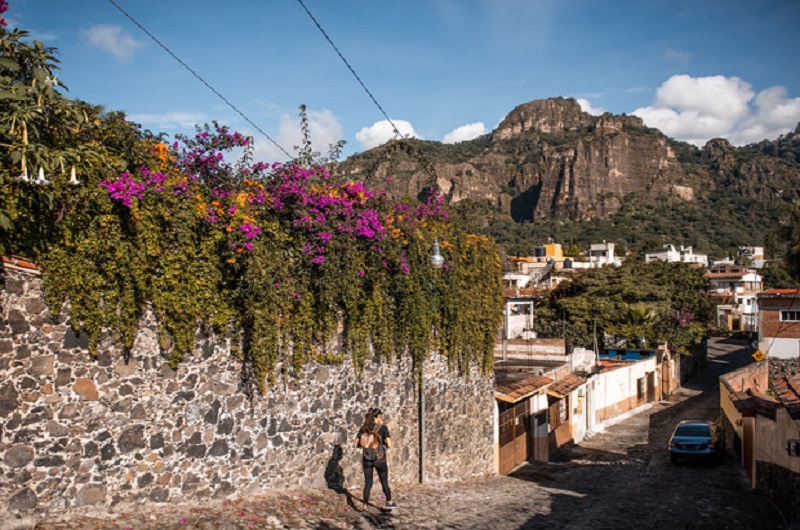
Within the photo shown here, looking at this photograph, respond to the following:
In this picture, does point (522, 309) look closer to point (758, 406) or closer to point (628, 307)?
point (628, 307)

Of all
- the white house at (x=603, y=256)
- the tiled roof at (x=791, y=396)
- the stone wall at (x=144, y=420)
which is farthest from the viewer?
the white house at (x=603, y=256)

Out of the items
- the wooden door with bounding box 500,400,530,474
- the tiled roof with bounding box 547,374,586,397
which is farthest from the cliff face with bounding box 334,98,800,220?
the wooden door with bounding box 500,400,530,474

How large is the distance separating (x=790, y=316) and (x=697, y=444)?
74.8 feet

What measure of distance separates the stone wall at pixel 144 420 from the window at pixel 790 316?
34575 millimetres

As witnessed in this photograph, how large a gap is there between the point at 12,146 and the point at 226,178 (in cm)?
292

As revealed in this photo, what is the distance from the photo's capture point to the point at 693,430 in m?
19.6

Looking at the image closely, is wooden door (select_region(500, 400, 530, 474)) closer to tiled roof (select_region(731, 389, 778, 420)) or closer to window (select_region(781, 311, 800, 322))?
tiled roof (select_region(731, 389, 778, 420))

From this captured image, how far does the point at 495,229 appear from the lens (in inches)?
5022

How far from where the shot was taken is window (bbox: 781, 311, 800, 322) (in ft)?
119

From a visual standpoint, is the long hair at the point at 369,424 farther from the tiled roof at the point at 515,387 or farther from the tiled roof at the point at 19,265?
the tiled roof at the point at 515,387

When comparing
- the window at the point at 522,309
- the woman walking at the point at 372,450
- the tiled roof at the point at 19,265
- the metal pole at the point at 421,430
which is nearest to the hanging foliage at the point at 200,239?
the tiled roof at the point at 19,265

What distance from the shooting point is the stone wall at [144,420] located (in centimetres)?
629

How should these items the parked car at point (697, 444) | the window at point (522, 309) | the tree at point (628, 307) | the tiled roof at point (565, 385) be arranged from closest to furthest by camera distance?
the parked car at point (697, 444) → the tiled roof at point (565, 385) → the window at point (522, 309) → the tree at point (628, 307)

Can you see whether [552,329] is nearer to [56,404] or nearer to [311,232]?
[311,232]
